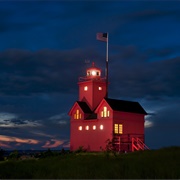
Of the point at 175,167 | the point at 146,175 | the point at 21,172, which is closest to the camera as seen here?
the point at 146,175

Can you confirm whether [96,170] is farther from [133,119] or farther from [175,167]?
[133,119]

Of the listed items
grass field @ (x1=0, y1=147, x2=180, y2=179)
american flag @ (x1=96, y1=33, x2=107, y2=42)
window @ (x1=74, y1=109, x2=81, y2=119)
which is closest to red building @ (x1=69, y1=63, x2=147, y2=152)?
window @ (x1=74, y1=109, x2=81, y2=119)

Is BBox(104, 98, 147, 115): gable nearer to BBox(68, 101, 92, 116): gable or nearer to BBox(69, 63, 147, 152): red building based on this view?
BBox(69, 63, 147, 152): red building

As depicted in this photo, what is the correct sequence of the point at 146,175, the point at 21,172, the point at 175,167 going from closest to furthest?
1. the point at 146,175
2. the point at 175,167
3. the point at 21,172

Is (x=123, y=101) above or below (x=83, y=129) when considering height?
above

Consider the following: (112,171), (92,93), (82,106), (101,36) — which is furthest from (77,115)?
Result: (112,171)

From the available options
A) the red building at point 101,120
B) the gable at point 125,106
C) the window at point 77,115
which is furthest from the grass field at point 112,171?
the window at point 77,115

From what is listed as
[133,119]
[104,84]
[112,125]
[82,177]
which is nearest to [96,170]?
[82,177]

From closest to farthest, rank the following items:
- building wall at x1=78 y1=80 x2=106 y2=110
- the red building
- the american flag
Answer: the red building < building wall at x1=78 y1=80 x2=106 y2=110 < the american flag

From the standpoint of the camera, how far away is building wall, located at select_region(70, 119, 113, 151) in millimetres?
50562

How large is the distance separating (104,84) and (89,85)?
7.88ft

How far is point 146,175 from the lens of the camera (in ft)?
69.5

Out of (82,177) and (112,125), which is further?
(112,125)

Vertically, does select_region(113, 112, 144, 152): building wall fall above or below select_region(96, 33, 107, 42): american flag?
below
